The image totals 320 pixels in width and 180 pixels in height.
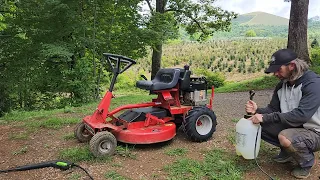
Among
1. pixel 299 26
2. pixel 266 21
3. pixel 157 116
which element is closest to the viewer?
pixel 157 116

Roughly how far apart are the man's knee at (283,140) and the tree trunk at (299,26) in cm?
635

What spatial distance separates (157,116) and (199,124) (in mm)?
618

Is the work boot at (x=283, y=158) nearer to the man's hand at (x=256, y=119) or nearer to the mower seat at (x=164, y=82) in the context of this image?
the man's hand at (x=256, y=119)

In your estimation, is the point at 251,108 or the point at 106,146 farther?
the point at 106,146

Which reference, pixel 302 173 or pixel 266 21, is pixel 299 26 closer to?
pixel 302 173

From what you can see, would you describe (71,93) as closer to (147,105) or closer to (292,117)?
(147,105)

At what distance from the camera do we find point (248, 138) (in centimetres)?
306

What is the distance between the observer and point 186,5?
1238cm

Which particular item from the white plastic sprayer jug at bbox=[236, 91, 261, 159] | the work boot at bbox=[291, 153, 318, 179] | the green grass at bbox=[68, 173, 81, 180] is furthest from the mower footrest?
the work boot at bbox=[291, 153, 318, 179]

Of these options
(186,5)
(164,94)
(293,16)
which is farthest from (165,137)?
(186,5)

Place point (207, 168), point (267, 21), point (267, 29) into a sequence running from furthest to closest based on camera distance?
1. point (267, 21)
2. point (267, 29)
3. point (207, 168)

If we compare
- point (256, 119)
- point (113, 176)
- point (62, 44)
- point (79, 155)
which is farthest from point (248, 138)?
point (62, 44)

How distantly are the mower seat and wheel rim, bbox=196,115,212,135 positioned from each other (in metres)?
0.64

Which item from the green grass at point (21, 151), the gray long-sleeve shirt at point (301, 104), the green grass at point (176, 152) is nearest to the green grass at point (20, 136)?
the green grass at point (21, 151)
